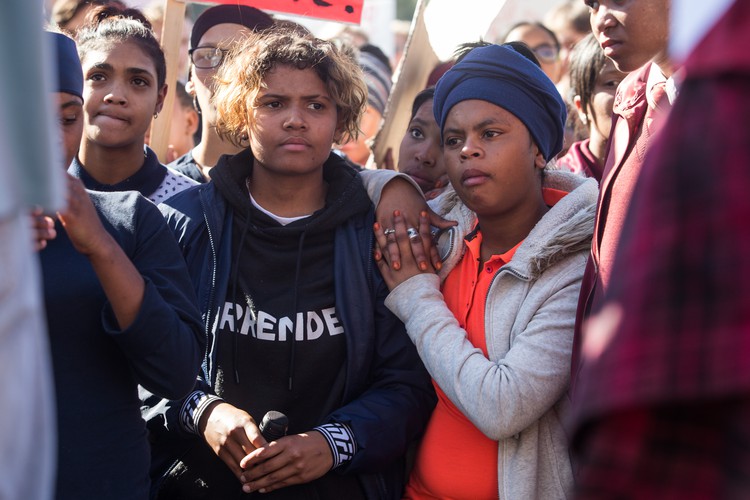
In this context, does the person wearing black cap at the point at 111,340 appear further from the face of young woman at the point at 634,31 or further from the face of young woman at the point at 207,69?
the face of young woman at the point at 207,69

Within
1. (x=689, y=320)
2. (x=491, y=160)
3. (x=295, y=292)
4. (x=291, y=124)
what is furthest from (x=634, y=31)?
(x=689, y=320)

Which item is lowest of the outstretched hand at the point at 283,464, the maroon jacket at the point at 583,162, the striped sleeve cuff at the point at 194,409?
the outstretched hand at the point at 283,464

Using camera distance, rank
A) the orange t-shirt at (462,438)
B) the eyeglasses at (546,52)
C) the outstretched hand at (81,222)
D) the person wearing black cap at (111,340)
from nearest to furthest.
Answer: the outstretched hand at (81,222) < the person wearing black cap at (111,340) < the orange t-shirt at (462,438) < the eyeglasses at (546,52)

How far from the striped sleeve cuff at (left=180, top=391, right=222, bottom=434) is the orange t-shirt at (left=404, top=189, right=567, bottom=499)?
0.65 m

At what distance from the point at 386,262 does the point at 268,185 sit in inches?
19.9

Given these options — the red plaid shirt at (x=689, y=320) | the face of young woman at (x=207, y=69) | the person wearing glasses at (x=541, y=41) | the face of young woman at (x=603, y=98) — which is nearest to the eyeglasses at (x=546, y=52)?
the person wearing glasses at (x=541, y=41)

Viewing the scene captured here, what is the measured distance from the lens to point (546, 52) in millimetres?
5988

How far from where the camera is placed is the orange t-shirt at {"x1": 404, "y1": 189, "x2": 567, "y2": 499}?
98.3 inches

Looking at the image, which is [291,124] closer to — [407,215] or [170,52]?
→ [407,215]

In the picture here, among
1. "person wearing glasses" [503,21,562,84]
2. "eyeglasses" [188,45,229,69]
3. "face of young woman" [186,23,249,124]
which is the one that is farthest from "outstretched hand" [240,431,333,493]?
"person wearing glasses" [503,21,562,84]

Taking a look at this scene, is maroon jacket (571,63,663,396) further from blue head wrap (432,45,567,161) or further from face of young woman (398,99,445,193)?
face of young woman (398,99,445,193)

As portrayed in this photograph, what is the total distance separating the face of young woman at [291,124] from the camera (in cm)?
289

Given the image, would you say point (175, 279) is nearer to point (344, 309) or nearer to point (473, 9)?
point (344, 309)

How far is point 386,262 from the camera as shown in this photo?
9.05 ft
